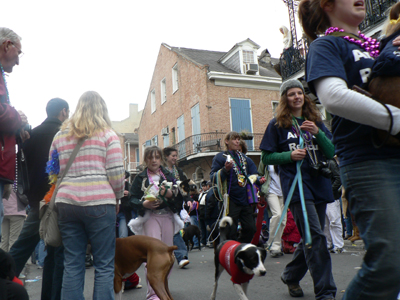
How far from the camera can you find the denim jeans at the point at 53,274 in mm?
3691

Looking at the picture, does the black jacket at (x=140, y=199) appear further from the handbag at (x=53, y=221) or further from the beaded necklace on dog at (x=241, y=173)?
the handbag at (x=53, y=221)

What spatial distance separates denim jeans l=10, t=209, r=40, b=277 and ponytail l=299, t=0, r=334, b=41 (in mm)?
3197

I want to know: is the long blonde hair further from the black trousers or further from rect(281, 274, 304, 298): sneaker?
the black trousers

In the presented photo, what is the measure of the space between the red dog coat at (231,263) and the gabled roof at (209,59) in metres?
22.7

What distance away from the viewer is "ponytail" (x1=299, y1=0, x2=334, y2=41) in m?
2.46

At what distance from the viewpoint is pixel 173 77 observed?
97.3 feet

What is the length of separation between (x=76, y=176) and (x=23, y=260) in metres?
1.28

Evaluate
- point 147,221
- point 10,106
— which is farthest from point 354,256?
point 10,106

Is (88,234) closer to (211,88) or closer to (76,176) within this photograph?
(76,176)

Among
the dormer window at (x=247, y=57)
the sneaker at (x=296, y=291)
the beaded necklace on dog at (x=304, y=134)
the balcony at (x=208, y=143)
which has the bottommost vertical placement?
the sneaker at (x=296, y=291)

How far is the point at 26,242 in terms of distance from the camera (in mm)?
3871

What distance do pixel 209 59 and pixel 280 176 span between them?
26.8m

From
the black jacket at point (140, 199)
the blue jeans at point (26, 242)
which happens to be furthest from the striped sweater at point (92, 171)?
the black jacket at point (140, 199)

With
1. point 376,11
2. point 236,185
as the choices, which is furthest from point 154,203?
point 376,11
